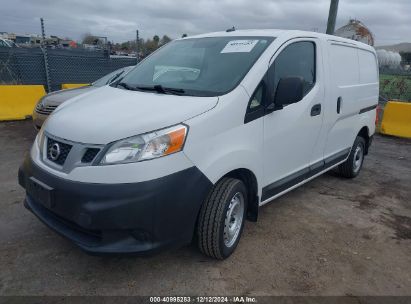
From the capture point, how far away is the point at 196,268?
297cm

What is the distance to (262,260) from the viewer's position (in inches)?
123

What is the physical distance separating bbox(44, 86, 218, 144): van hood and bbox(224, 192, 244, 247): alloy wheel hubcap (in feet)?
2.81

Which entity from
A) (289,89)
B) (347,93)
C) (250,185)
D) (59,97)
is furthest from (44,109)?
(347,93)

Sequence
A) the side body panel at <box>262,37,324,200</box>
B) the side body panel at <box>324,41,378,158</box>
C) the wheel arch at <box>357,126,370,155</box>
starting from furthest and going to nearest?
the wheel arch at <box>357,126,370,155</box>
the side body panel at <box>324,41,378,158</box>
the side body panel at <box>262,37,324,200</box>

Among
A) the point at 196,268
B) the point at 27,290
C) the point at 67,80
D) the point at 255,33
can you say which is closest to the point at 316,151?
the point at 255,33

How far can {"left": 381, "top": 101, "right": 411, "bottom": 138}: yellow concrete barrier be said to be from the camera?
845 centimetres

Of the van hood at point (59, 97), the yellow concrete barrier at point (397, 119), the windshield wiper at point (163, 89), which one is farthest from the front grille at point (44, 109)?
the yellow concrete barrier at point (397, 119)

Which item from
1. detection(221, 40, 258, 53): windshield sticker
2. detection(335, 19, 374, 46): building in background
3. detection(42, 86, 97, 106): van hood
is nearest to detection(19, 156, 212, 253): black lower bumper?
detection(221, 40, 258, 53): windshield sticker

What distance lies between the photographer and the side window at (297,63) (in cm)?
336

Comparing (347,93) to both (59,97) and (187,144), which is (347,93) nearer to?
(187,144)

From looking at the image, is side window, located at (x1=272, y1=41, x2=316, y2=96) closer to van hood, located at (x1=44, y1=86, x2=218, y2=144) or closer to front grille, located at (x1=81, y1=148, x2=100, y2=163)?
van hood, located at (x1=44, y1=86, x2=218, y2=144)

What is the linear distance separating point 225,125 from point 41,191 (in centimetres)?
146

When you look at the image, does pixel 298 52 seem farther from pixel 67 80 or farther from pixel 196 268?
pixel 67 80

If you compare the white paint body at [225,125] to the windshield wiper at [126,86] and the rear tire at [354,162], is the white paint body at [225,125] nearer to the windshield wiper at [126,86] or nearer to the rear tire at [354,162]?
the windshield wiper at [126,86]
